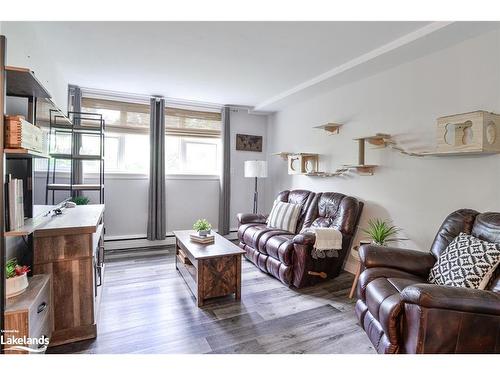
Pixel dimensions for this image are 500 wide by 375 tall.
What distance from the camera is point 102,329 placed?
6.79 feet

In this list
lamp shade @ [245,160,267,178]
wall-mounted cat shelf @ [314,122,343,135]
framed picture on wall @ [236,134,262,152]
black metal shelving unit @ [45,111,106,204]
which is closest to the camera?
black metal shelving unit @ [45,111,106,204]

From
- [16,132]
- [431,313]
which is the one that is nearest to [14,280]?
[16,132]

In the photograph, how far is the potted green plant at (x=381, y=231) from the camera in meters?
2.63

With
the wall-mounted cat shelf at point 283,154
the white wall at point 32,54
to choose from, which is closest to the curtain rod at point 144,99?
the white wall at point 32,54

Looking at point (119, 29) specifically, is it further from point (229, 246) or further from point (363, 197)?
point (363, 197)

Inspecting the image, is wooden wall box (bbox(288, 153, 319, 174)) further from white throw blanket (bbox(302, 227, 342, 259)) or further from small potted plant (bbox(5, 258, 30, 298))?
small potted plant (bbox(5, 258, 30, 298))

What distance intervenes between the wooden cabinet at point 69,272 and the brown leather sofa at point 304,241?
176 centimetres

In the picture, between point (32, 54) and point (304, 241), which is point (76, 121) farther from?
point (304, 241)

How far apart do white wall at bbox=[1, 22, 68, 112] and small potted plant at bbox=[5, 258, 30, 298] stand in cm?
125

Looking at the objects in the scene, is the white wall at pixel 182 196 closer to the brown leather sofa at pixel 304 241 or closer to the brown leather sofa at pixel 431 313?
the brown leather sofa at pixel 304 241

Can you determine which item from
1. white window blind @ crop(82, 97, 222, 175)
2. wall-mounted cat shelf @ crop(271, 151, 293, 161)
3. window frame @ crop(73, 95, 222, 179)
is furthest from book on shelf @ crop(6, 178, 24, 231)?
wall-mounted cat shelf @ crop(271, 151, 293, 161)

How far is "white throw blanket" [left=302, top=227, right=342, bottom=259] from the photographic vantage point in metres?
2.79
